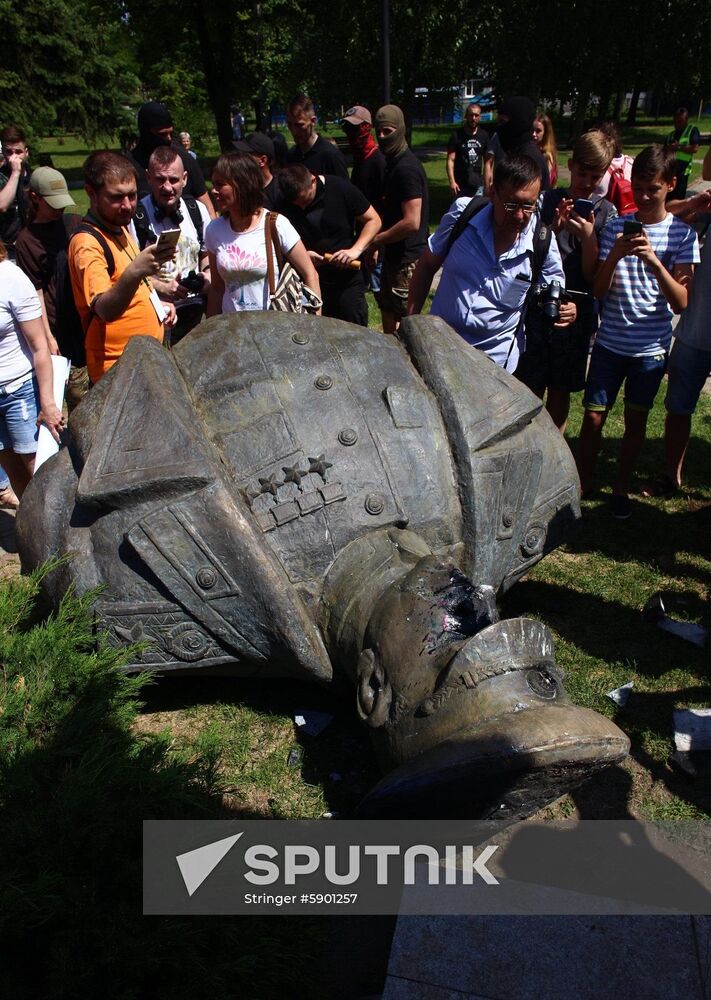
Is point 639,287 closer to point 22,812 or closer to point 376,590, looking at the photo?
point 376,590

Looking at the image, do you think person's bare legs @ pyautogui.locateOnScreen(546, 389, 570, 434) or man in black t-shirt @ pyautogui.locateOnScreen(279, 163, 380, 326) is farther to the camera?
man in black t-shirt @ pyautogui.locateOnScreen(279, 163, 380, 326)

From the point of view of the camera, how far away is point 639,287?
16.0 feet

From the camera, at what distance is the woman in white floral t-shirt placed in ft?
14.6

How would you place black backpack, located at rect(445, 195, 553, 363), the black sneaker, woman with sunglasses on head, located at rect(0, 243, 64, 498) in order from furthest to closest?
the black sneaker → woman with sunglasses on head, located at rect(0, 243, 64, 498) → black backpack, located at rect(445, 195, 553, 363)

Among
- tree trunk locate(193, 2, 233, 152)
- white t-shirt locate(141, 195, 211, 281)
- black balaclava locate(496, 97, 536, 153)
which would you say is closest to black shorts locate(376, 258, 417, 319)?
black balaclava locate(496, 97, 536, 153)

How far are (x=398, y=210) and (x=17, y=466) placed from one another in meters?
3.82

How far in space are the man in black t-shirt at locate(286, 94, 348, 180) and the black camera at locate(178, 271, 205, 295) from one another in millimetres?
2389

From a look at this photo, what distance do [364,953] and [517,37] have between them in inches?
782

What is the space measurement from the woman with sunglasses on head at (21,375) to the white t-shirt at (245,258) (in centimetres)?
108

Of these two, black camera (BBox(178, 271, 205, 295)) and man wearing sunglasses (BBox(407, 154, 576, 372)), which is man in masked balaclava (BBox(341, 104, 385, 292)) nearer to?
black camera (BBox(178, 271, 205, 295))

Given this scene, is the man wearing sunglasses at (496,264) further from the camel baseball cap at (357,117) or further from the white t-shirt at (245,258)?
the camel baseball cap at (357,117)

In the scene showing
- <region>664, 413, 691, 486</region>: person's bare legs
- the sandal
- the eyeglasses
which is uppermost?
the eyeglasses

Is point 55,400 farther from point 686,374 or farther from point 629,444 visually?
point 686,374

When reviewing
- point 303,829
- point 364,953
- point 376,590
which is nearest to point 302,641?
point 376,590
